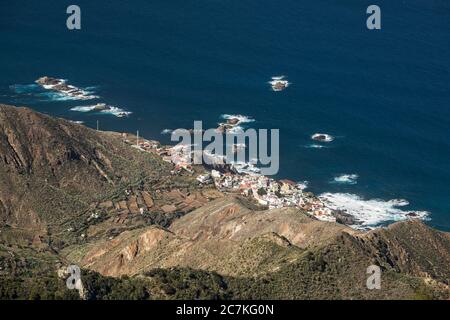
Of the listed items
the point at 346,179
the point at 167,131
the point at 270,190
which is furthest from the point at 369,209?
the point at 167,131

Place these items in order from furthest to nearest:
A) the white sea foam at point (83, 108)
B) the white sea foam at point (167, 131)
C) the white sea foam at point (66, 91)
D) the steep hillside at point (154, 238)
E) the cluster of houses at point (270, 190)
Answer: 1. the white sea foam at point (66, 91)
2. the white sea foam at point (83, 108)
3. the white sea foam at point (167, 131)
4. the cluster of houses at point (270, 190)
5. the steep hillside at point (154, 238)

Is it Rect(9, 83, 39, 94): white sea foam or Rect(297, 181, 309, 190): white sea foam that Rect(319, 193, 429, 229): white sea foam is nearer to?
Rect(297, 181, 309, 190): white sea foam

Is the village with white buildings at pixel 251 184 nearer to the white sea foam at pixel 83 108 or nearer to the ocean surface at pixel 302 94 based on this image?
the ocean surface at pixel 302 94

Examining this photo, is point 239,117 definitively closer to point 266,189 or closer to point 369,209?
point 266,189

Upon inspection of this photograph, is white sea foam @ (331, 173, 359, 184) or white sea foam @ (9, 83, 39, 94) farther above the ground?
white sea foam @ (9, 83, 39, 94)

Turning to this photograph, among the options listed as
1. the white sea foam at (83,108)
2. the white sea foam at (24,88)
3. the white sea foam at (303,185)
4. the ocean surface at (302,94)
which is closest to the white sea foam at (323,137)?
the ocean surface at (302,94)

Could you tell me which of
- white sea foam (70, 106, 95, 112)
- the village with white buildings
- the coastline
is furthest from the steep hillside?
white sea foam (70, 106, 95, 112)
